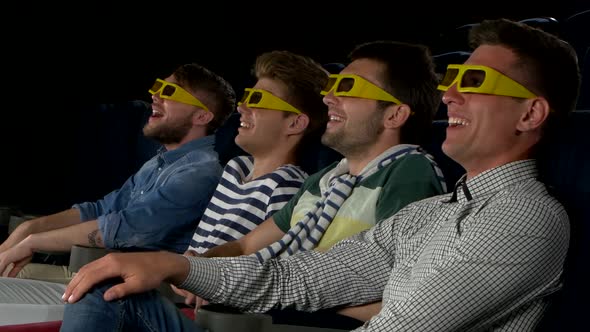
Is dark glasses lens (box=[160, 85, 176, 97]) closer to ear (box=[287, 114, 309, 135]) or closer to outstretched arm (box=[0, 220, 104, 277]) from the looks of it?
outstretched arm (box=[0, 220, 104, 277])

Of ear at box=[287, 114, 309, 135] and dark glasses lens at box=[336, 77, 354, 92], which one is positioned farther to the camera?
ear at box=[287, 114, 309, 135]

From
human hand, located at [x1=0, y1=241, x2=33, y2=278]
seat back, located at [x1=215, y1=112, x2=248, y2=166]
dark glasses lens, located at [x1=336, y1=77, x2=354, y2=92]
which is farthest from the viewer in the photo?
seat back, located at [x1=215, y1=112, x2=248, y2=166]

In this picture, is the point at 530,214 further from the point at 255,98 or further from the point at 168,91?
the point at 168,91

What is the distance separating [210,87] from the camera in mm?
2043

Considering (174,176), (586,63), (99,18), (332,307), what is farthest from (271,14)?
(332,307)

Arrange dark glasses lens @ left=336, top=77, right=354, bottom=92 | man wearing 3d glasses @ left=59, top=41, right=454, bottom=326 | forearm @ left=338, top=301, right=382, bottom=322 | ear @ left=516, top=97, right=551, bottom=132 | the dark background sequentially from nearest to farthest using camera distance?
ear @ left=516, top=97, right=551, bottom=132 → forearm @ left=338, top=301, right=382, bottom=322 → man wearing 3d glasses @ left=59, top=41, right=454, bottom=326 → dark glasses lens @ left=336, top=77, right=354, bottom=92 → the dark background

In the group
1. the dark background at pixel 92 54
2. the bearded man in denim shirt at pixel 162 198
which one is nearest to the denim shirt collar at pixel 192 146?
the bearded man in denim shirt at pixel 162 198

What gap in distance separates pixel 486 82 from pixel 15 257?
3.34 ft

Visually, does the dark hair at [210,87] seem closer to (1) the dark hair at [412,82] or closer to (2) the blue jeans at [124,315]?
(1) the dark hair at [412,82]

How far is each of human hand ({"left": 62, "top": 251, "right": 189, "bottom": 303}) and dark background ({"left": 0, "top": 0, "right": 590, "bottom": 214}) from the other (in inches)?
66.8

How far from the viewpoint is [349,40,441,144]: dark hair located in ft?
4.58

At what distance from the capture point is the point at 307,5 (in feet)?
8.74

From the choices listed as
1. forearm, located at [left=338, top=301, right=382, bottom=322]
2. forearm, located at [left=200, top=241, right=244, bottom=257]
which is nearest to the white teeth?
forearm, located at [left=338, top=301, right=382, bottom=322]

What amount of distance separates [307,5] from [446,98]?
1.60m
